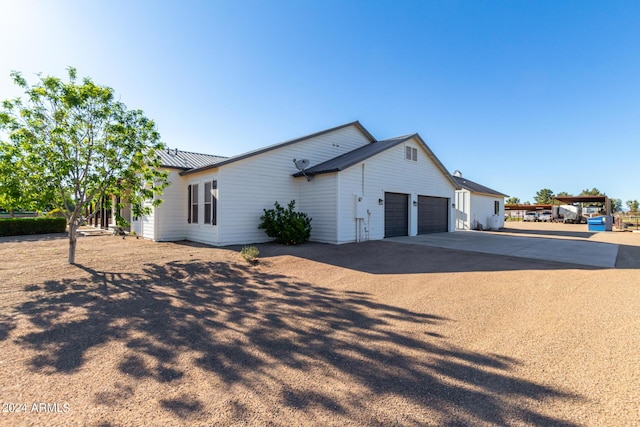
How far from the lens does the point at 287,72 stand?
1326 cm

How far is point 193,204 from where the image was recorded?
12539mm

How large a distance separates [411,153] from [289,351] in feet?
44.9

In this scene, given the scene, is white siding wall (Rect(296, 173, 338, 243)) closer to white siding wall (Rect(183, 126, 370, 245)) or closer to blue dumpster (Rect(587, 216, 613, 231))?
white siding wall (Rect(183, 126, 370, 245))

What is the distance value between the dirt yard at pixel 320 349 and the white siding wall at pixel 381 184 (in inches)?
210

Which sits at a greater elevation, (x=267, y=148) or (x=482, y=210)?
(x=267, y=148)

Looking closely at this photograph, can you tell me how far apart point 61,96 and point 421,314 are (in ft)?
31.9

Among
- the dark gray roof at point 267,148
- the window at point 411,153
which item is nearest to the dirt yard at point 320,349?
the dark gray roof at point 267,148

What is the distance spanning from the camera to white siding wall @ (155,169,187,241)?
12438mm

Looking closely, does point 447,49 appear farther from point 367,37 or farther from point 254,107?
point 254,107

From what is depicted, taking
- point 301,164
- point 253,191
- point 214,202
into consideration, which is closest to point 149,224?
point 214,202

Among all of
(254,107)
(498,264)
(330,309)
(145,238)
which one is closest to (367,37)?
(254,107)

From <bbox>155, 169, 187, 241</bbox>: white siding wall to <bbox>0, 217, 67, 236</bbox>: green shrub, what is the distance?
402 inches

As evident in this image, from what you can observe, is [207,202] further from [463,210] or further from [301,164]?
[463,210]

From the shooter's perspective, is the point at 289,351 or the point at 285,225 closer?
the point at 289,351
